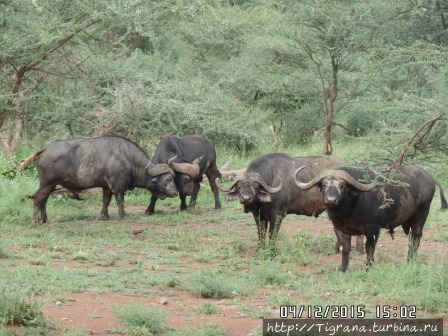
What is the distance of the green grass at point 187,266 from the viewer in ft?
27.2

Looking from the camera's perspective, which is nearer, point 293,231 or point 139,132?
point 293,231

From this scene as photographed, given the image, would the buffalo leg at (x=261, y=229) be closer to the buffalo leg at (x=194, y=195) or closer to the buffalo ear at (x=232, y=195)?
the buffalo ear at (x=232, y=195)

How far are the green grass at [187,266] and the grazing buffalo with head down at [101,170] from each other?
0.44 metres

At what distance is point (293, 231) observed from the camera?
13188mm

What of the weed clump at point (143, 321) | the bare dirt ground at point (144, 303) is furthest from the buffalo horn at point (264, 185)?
the weed clump at point (143, 321)

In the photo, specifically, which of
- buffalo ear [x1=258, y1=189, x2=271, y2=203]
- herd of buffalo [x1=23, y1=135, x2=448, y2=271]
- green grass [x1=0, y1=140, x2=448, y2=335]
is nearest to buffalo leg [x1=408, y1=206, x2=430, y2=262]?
herd of buffalo [x1=23, y1=135, x2=448, y2=271]

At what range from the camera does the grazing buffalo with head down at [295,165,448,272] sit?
9914 millimetres

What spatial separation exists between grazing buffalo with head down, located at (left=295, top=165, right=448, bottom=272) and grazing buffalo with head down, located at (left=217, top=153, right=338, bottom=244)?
103 cm

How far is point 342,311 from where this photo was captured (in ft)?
26.0

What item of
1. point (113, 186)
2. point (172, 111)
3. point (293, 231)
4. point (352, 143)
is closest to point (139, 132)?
point (172, 111)

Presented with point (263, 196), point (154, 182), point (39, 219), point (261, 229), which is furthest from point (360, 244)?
point (39, 219)

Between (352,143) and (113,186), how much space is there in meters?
8.71

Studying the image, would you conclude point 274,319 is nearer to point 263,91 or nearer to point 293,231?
point 293,231

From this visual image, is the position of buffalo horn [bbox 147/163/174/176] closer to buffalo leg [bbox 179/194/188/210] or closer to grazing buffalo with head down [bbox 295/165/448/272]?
buffalo leg [bbox 179/194/188/210]
